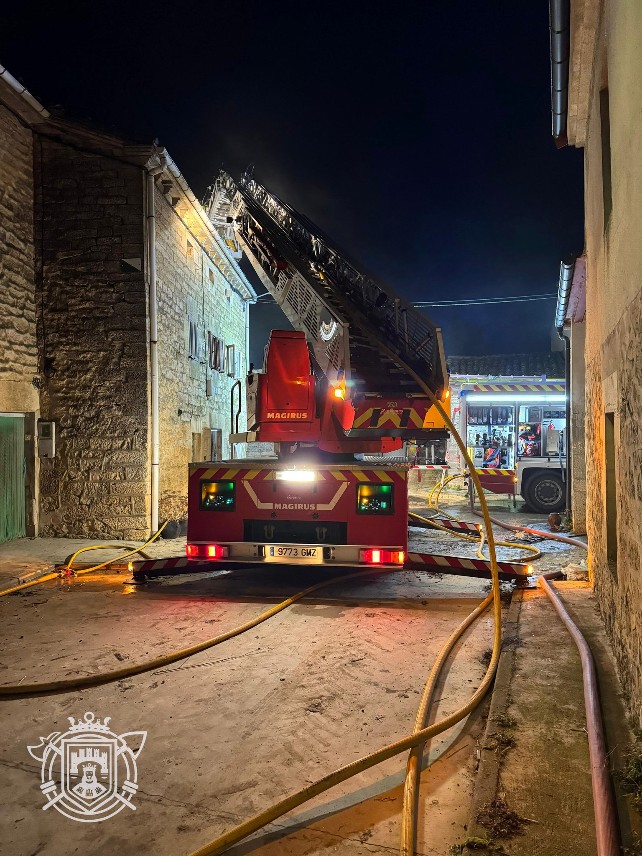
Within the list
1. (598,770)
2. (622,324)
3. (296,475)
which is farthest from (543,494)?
(598,770)

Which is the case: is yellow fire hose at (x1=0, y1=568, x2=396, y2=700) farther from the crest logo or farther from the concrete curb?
the concrete curb

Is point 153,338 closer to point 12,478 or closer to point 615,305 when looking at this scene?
point 12,478

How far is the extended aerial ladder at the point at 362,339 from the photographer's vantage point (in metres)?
7.80

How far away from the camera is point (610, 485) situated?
5.15 metres

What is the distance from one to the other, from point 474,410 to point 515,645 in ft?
41.3

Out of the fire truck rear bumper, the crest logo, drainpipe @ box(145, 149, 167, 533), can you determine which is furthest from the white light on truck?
drainpipe @ box(145, 149, 167, 533)

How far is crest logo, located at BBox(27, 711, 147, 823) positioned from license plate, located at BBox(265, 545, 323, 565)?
307cm

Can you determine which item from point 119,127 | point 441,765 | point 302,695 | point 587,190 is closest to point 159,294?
point 119,127

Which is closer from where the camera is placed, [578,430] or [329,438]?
[329,438]

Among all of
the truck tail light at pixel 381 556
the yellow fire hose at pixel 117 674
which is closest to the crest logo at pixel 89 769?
the yellow fire hose at pixel 117 674

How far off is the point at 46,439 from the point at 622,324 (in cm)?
971

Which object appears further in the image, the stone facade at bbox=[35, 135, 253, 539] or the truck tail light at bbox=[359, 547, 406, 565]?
the stone facade at bbox=[35, 135, 253, 539]

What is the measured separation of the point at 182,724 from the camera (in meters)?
3.84

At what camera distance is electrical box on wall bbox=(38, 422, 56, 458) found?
10.7m
